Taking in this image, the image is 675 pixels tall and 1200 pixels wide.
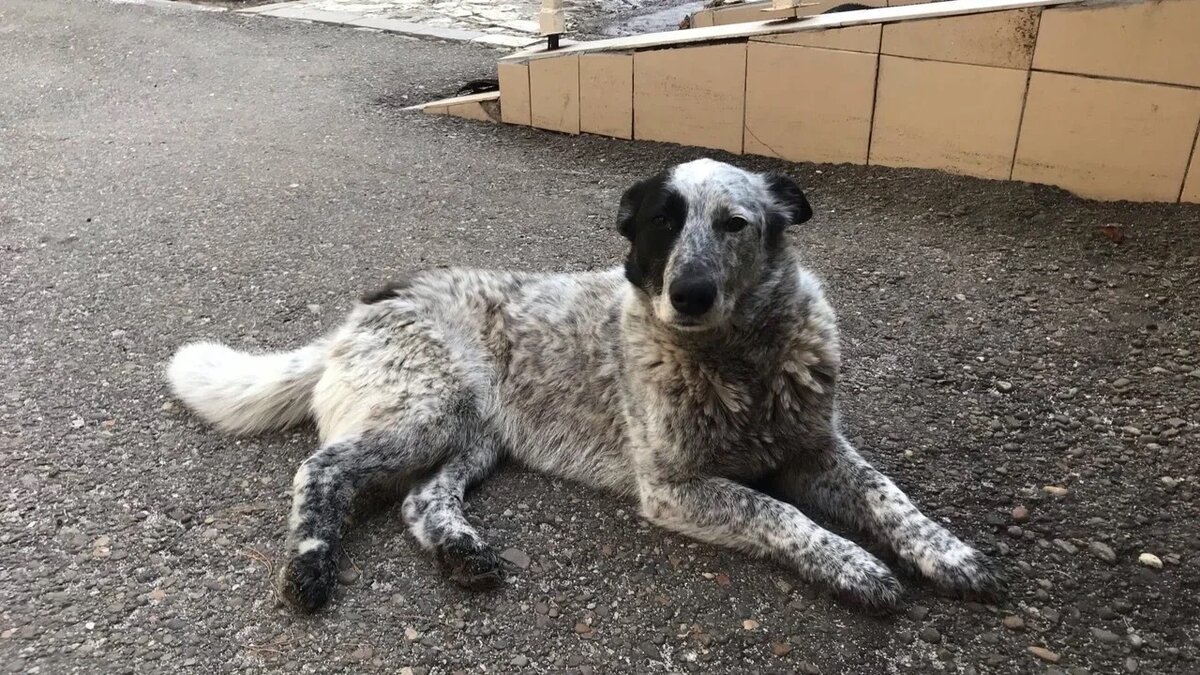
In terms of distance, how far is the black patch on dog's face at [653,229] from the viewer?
2.54 metres

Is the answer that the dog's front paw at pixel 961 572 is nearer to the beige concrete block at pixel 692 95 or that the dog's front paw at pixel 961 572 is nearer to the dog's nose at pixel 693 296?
the dog's nose at pixel 693 296

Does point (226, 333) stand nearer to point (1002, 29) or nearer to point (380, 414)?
point (380, 414)

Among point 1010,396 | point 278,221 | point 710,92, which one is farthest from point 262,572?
point 710,92

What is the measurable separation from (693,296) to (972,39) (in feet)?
9.91

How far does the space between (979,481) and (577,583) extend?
1.35m

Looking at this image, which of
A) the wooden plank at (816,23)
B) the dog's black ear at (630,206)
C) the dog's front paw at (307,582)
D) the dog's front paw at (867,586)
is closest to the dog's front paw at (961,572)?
the dog's front paw at (867,586)

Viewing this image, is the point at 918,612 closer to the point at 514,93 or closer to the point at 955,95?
the point at 955,95

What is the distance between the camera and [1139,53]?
4.02 meters

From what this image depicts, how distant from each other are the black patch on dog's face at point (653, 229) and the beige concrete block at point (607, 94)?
125 inches

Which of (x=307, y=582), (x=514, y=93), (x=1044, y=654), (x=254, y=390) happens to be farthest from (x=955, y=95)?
(x=307, y=582)

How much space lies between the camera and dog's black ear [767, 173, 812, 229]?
2.74 m

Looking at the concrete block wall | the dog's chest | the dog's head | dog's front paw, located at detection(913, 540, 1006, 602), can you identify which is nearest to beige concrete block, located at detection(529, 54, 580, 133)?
the concrete block wall

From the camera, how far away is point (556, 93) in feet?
19.8

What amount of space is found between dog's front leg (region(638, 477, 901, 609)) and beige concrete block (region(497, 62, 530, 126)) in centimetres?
420
